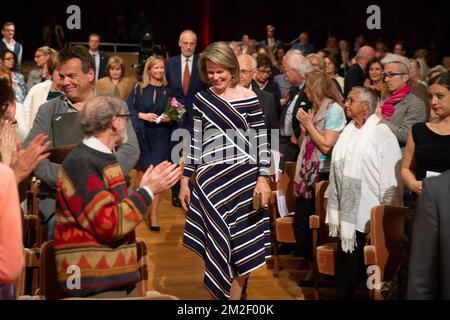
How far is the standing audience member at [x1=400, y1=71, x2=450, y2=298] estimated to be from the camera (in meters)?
3.97

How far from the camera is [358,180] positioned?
15.0ft

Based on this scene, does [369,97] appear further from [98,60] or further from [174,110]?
[98,60]

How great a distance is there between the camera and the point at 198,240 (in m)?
4.52

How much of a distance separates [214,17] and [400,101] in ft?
47.6

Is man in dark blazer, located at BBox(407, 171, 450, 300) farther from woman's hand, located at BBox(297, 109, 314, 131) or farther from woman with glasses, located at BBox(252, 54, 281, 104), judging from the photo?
woman with glasses, located at BBox(252, 54, 281, 104)

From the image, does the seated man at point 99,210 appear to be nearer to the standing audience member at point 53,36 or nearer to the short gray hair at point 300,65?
the short gray hair at point 300,65

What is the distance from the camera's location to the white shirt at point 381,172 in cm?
452

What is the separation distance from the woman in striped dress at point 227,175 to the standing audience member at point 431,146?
2.64 feet

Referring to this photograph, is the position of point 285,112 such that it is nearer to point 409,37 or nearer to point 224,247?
point 224,247

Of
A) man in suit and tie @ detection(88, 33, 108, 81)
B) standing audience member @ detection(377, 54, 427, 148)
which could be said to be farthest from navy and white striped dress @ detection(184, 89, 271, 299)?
man in suit and tie @ detection(88, 33, 108, 81)
